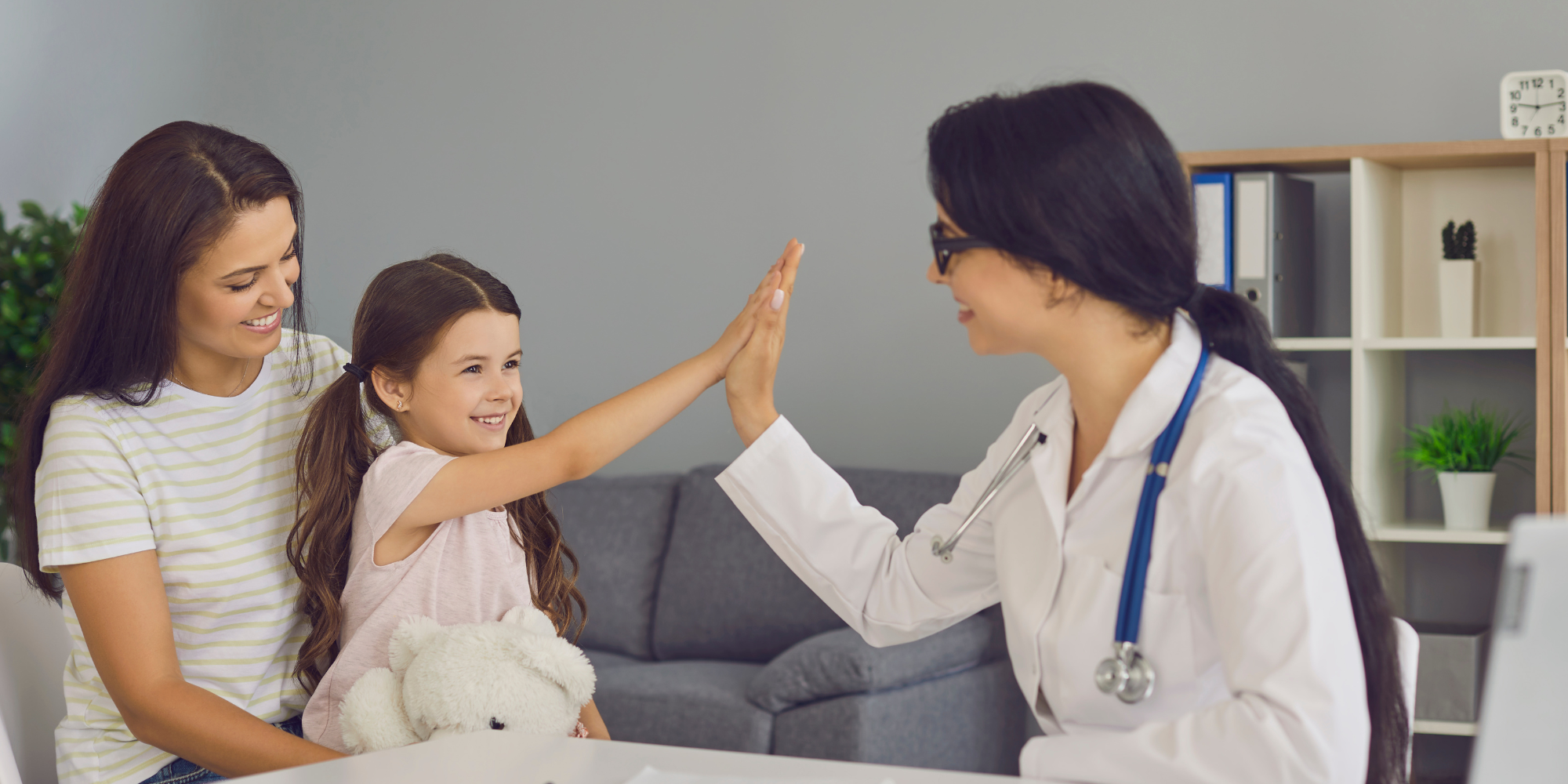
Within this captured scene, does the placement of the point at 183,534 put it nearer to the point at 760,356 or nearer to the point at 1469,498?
the point at 760,356

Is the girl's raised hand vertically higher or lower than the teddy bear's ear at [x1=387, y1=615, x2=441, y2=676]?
higher

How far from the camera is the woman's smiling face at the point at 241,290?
4.33 feet

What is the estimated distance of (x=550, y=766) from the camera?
1.08 metres

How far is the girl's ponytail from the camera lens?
1401 millimetres

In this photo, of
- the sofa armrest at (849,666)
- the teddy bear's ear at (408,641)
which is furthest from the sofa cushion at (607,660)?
the teddy bear's ear at (408,641)

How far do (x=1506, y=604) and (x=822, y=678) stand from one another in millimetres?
1874

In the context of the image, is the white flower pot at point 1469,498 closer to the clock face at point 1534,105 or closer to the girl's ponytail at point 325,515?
the clock face at point 1534,105

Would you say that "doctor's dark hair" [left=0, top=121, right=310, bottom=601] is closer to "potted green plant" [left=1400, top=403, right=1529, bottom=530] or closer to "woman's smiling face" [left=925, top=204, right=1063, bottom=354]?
"woman's smiling face" [left=925, top=204, right=1063, bottom=354]

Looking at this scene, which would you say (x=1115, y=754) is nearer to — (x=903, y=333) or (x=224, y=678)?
(x=224, y=678)

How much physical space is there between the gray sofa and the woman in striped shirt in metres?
1.23

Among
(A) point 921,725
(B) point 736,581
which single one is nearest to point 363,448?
(A) point 921,725

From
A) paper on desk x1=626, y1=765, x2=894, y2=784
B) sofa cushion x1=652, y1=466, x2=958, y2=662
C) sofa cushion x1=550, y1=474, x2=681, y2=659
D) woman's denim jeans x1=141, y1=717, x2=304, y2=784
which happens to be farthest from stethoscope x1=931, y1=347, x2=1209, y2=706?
sofa cushion x1=550, y1=474, x2=681, y2=659

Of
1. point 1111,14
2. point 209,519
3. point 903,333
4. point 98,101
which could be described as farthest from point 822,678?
point 98,101

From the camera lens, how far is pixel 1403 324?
2.75 meters
